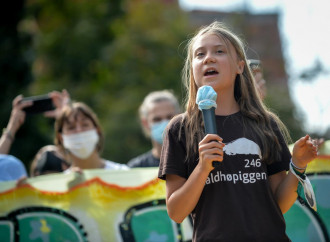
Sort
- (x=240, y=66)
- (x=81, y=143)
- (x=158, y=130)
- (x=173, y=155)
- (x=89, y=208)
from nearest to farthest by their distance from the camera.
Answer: (x=173, y=155) < (x=240, y=66) < (x=89, y=208) < (x=81, y=143) < (x=158, y=130)

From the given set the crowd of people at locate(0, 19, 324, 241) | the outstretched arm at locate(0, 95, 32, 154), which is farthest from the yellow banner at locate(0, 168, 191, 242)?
the crowd of people at locate(0, 19, 324, 241)

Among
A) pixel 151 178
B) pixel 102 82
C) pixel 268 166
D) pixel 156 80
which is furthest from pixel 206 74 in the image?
pixel 102 82

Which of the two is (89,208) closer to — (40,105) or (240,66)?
(40,105)

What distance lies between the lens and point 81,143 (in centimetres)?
486

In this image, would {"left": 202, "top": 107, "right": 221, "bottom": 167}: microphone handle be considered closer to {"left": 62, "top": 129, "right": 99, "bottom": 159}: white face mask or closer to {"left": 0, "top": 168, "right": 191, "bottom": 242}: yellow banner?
{"left": 0, "top": 168, "right": 191, "bottom": 242}: yellow banner

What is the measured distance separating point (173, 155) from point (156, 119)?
2.88m

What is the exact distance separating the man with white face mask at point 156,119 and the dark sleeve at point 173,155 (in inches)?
101

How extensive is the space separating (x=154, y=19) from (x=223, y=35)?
A: 17.1 meters

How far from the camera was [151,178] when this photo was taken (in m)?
4.50

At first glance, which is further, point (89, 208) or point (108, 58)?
point (108, 58)

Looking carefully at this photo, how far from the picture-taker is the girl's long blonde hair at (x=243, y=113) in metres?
2.65

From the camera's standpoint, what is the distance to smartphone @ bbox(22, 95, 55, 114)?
208 inches

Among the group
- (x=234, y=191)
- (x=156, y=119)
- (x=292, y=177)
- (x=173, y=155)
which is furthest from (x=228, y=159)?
(x=156, y=119)

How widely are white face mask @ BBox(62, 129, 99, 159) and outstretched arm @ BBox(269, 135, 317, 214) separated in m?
2.47
